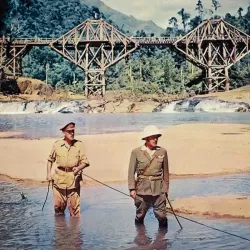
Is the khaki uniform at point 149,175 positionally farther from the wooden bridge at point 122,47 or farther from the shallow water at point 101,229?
the wooden bridge at point 122,47

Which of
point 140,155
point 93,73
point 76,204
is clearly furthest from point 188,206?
point 93,73

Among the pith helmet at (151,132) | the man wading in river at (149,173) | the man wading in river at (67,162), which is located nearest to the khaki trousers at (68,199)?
the man wading in river at (67,162)

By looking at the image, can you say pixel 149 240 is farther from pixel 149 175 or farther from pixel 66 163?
pixel 66 163

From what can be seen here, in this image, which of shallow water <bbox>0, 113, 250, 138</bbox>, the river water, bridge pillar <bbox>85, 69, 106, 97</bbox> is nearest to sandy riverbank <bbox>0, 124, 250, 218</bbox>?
the river water

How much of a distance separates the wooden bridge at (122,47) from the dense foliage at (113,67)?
4.66 metres

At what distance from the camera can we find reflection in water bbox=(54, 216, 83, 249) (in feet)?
23.9

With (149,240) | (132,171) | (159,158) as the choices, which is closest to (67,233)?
(149,240)

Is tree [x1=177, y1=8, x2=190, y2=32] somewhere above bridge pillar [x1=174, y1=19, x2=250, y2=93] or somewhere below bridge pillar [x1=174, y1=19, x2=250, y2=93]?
above

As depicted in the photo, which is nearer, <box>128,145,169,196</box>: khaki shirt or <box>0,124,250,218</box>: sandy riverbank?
<box>128,145,169,196</box>: khaki shirt

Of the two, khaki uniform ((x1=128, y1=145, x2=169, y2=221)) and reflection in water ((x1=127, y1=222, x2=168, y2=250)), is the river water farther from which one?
khaki uniform ((x1=128, y1=145, x2=169, y2=221))

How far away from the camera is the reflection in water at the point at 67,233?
7.29 meters

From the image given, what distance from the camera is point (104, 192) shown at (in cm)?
1195

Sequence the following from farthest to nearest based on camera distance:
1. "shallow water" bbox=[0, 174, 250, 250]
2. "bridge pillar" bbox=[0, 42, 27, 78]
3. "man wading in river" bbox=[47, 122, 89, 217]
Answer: "bridge pillar" bbox=[0, 42, 27, 78]
"man wading in river" bbox=[47, 122, 89, 217]
"shallow water" bbox=[0, 174, 250, 250]

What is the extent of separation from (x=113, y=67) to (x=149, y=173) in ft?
318
